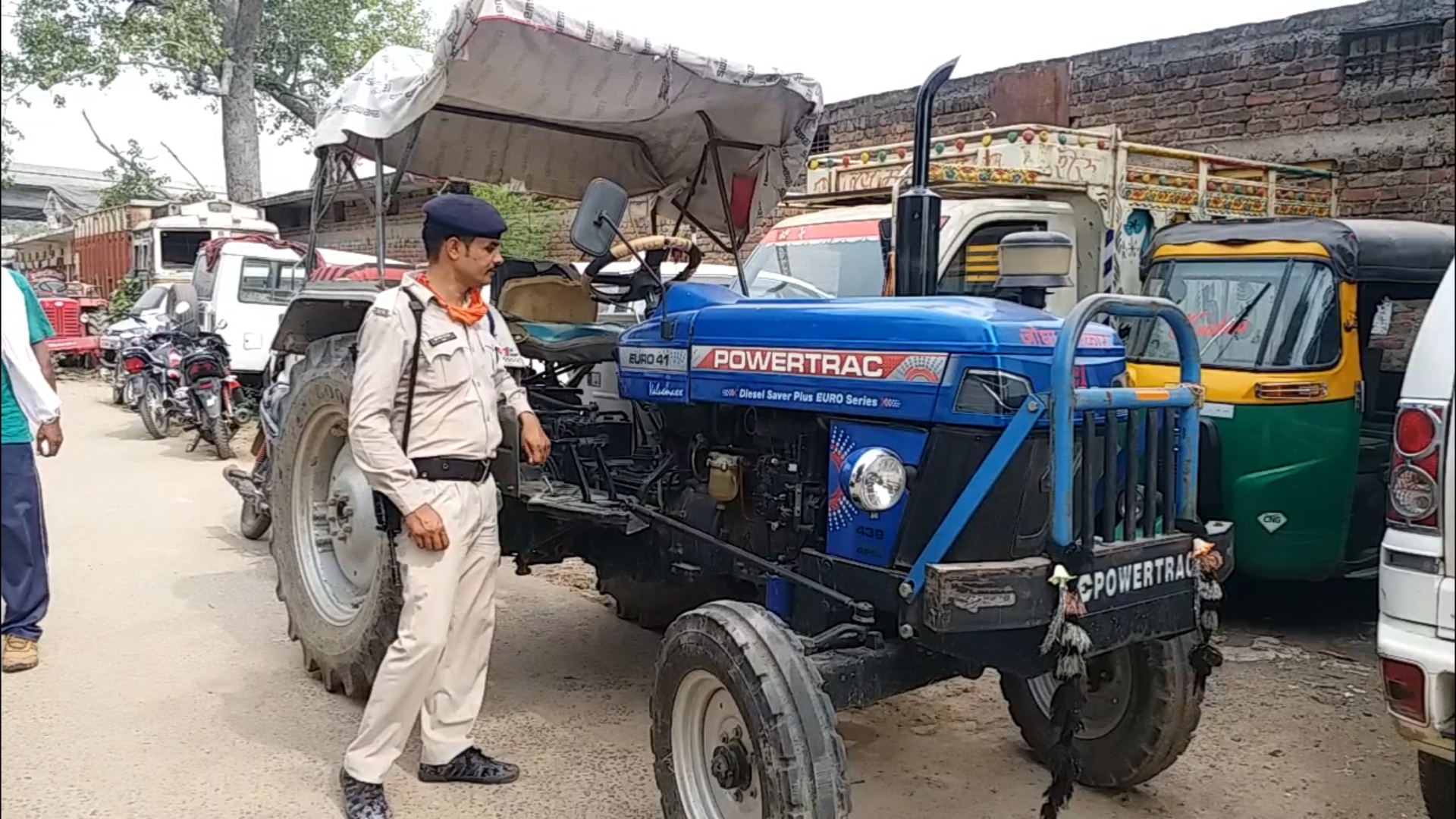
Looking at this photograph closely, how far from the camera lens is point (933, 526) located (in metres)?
3.08

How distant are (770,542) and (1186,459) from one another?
4.11ft

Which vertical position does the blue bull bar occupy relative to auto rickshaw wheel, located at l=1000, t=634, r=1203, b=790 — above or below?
above

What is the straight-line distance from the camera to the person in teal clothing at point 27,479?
4246mm

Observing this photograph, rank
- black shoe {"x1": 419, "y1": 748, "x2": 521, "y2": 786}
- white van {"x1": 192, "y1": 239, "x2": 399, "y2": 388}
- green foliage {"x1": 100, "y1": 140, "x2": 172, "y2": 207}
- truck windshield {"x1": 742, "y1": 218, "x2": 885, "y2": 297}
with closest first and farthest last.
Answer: black shoe {"x1": 419, "y1": 748, "x2": 521, "y2": 786} < truck windshield {"x1": 742, "y1": 218, "x2": 885, "y2": 297} < white van {"x1": 192, "y1": 239, "x2": 399, "y2": 388} < green foliage {"x1": 100, "y1": 140, "x2": 172, "y2": 207}

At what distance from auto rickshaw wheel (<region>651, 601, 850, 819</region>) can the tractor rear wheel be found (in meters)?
1.36

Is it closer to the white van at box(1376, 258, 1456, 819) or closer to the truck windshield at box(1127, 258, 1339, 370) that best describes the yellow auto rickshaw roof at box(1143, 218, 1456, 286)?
the truck windshield at box(1127, 258, 1339, 370)

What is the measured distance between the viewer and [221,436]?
10.7 meters

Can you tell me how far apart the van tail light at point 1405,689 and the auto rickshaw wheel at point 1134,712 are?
34.5 inches

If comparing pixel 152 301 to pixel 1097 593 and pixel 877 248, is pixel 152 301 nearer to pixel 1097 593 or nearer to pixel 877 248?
pixel 877 248

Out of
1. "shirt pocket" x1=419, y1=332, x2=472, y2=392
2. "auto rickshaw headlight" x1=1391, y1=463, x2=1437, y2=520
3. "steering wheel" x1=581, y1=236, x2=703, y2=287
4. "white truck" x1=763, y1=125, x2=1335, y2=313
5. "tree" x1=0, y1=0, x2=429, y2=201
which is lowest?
"auto rickshaw headlight" x1=1391, y1=463, x2=1437, y2=520

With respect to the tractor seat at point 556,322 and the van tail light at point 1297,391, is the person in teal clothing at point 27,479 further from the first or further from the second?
the van tail light at point 1297,391

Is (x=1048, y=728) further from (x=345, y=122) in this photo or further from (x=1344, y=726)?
(x=345, y=122)

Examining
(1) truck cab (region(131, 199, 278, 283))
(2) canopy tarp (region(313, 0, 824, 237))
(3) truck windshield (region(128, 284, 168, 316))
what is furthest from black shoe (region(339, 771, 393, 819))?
(1) truck cab (region(131, 199, 278, 283))

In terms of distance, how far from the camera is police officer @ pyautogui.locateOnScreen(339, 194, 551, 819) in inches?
133
